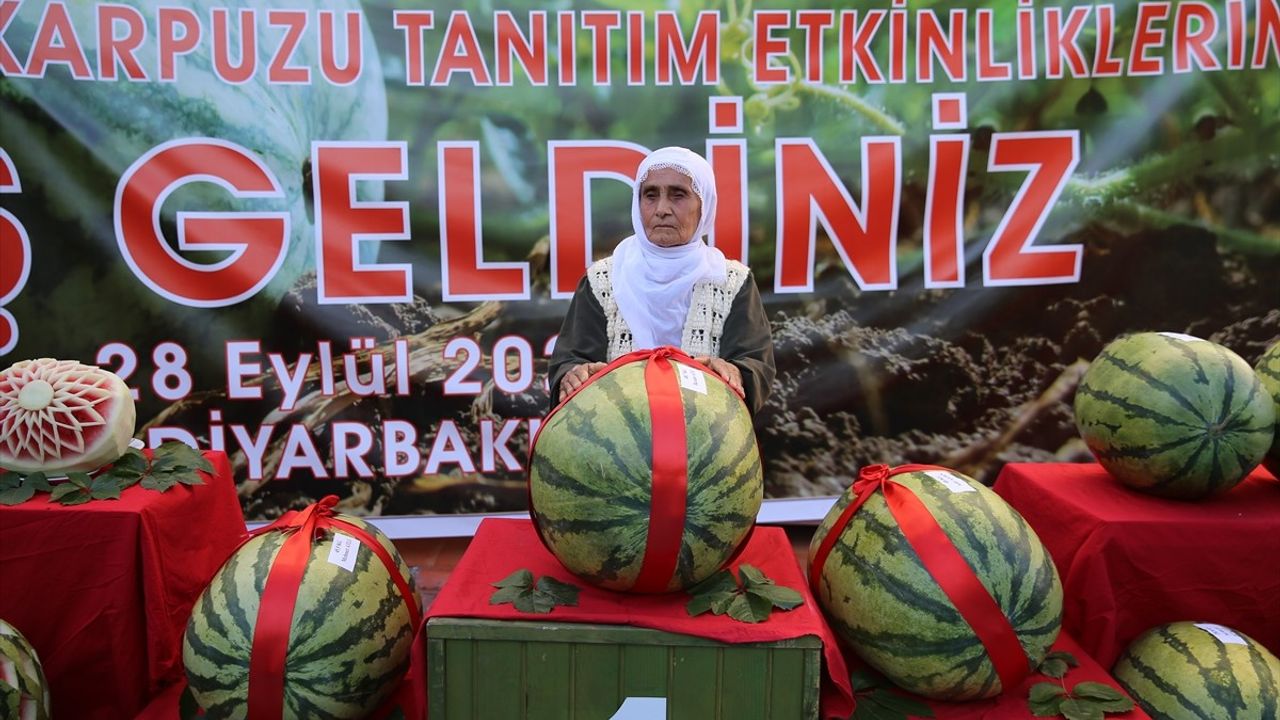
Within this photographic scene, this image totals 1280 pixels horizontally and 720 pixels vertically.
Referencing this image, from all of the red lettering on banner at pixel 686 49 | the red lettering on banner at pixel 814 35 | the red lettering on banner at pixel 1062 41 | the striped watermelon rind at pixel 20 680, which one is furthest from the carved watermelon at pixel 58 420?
the red lettering on banner at pixel 1062 41

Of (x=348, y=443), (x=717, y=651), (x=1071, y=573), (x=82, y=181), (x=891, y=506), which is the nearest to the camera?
(x=717, y=651)

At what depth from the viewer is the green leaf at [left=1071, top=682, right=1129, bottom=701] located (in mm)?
1964

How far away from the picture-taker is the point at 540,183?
12.8 feet

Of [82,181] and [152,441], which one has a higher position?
[82,181]

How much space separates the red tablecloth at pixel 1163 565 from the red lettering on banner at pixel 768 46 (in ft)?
7.71

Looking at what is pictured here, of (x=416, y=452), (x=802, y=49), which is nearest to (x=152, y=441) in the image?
(x=416, y=452)

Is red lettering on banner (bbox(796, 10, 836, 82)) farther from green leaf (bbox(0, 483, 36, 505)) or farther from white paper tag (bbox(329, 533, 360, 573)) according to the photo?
green leaf (bbox(0, 483, 36, 505))

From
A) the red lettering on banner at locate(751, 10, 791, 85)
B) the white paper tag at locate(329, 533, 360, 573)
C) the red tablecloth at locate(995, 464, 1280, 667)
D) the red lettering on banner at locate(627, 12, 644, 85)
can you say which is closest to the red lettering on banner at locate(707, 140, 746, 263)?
the red lettering on banner at locate(751, 10, 791, 85)

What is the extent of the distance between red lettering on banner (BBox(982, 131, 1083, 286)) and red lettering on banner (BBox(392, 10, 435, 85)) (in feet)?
8.90

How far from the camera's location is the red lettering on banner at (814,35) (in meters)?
3.88

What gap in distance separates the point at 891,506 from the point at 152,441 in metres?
3.42

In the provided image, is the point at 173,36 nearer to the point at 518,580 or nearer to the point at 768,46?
the point at 768,46

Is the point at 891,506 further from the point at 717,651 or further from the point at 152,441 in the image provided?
the point at 152,441

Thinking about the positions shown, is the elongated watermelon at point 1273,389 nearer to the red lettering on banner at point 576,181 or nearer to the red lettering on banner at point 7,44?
the red lettering on banner at point 576,181
